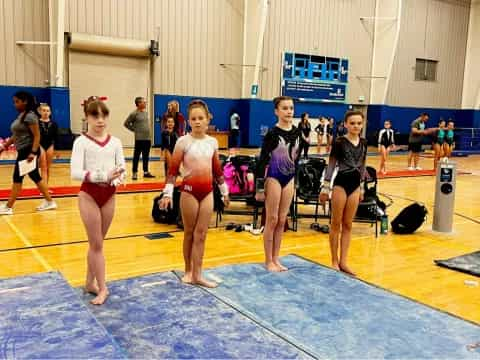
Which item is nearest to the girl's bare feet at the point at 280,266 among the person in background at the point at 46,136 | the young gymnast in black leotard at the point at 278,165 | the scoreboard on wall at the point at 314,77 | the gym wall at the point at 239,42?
the young gymnast in black leotard at the point at 278,165

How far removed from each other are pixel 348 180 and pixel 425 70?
76.7 ft

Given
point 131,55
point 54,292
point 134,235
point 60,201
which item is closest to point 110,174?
point 54,292

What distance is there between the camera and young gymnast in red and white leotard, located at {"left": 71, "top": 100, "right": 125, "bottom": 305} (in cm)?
338

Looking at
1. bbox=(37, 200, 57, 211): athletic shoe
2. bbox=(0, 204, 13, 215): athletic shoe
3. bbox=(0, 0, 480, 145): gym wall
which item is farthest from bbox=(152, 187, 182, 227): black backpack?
bbox=(0, 0, 480, 145): gym wall

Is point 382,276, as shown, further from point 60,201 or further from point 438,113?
point 438,113

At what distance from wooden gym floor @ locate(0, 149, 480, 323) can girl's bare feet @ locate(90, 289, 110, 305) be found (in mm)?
813

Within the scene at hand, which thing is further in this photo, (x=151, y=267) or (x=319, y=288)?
(x=151, y=267)

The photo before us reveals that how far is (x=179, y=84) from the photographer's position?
18859 millimetres

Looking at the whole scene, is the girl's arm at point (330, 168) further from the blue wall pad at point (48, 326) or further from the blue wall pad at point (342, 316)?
the blue wall pad at point (48, 326)

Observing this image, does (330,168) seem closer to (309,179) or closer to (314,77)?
(309,179)

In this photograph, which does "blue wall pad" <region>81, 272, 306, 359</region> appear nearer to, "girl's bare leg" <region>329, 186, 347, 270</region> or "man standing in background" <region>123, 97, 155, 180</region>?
"girl's bare leg" <region>329, 186, 347, 270</region>

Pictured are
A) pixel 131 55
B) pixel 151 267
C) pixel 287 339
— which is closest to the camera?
Result: pixel 287 339

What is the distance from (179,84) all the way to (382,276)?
15.1m

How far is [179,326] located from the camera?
10.9ft
